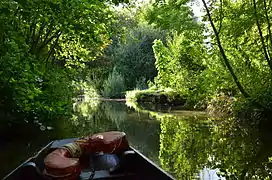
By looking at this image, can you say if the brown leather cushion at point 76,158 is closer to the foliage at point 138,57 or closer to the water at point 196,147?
the water at point 196,147

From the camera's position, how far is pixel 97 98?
3466 cm

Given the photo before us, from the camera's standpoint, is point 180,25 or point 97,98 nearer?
point 180,25

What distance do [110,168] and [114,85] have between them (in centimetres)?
2711

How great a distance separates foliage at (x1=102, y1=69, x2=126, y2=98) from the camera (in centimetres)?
3169

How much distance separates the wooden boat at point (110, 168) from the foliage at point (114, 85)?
26.4 metres

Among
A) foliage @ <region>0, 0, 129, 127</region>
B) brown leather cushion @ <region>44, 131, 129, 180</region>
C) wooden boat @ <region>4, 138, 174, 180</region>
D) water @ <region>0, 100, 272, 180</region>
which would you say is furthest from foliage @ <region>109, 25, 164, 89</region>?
wooden boat @ <region>4, 138, 174, 180</region>

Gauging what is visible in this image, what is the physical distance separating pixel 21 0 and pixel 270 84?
6772 mm

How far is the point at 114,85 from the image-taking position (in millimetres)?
31797

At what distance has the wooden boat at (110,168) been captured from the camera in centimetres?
435

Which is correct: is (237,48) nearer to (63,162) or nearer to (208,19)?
(208,19)

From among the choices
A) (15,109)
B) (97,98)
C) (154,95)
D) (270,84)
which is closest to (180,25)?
(270,84)

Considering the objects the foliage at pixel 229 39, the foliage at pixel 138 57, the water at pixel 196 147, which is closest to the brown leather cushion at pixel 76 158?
the water at pixel 196 147

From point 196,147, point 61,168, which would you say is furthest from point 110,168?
point 196,147

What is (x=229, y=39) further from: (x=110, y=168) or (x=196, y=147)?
(x=110, y=168)
